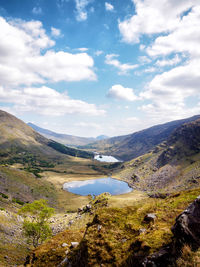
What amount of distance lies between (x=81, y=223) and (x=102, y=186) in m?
145

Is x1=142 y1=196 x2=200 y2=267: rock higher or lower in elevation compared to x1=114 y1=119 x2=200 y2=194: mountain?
higher

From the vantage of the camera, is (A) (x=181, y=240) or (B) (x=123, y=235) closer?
(A) (x=181, y=240)

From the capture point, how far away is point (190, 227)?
9.80m

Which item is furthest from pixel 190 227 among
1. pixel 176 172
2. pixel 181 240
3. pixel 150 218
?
pixel 176 172

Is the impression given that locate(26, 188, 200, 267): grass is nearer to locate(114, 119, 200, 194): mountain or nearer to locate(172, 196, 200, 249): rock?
locate(172, 196, 200, 249): rock

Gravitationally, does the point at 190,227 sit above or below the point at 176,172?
above

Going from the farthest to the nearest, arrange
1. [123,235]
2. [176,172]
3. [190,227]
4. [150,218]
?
1. [176,172]
2. [150,218]
3. [123,235]
4. [190,227]

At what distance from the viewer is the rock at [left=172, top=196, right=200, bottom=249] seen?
9336mm

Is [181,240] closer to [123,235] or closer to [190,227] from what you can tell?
[190,227]

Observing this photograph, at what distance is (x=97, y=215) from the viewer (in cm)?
1738

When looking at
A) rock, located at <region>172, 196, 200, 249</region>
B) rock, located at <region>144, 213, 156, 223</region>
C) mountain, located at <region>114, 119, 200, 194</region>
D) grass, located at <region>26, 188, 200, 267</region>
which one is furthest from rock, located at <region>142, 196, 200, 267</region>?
mountain, located at <region>114, 119, 200, 194</region>

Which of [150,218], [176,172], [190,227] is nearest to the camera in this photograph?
[190,227]

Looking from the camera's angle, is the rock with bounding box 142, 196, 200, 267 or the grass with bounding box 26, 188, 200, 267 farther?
the grass with bounding box 26, 188, 200, 267

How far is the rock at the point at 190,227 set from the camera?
30.6 ft
